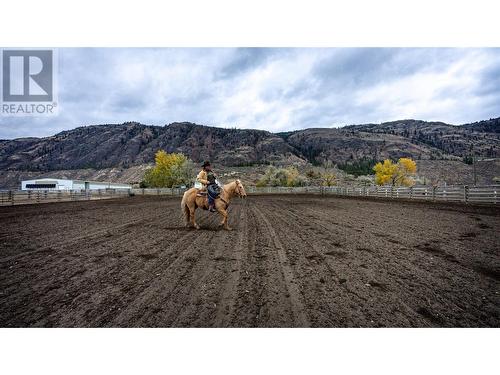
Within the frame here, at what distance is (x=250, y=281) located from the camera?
380 centimetres

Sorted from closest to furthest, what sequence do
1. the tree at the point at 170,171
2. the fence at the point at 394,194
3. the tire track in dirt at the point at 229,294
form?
the tire track in dirt at the point at 229,294, the fence at the point at 394,194, the tree at the point at 170,171

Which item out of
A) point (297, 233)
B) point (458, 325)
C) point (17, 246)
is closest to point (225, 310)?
point (458, 325)

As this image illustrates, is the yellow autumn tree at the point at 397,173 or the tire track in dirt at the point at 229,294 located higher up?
the yellow autumn tree at the point at 397,173

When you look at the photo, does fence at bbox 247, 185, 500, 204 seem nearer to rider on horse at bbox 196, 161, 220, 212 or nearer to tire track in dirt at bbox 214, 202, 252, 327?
rider on horse at bbox 196, 161, 220, 212

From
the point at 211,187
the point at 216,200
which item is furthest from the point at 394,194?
the point at 211,187

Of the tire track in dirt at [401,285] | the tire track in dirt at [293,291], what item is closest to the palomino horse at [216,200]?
the tire track in dirt at [293,291]

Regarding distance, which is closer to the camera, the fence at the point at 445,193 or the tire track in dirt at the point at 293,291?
the tire track in dirt at the point at 293,291

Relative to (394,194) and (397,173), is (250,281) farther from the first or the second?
(397,173)

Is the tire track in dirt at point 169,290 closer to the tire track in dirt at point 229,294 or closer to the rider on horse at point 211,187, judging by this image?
the tire track in dirt at point 229,294

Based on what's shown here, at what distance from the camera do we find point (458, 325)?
282 centimetres

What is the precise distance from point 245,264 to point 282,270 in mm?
752

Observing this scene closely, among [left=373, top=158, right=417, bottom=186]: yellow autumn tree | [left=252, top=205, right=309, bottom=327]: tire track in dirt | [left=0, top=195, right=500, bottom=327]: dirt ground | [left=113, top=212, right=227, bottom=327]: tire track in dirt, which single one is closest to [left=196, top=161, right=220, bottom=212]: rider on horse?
[left=0, top=195, right=500, bottom=327]: dirt ground

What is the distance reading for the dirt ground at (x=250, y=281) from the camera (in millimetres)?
2836

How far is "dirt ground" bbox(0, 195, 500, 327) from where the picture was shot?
9.30 feet
